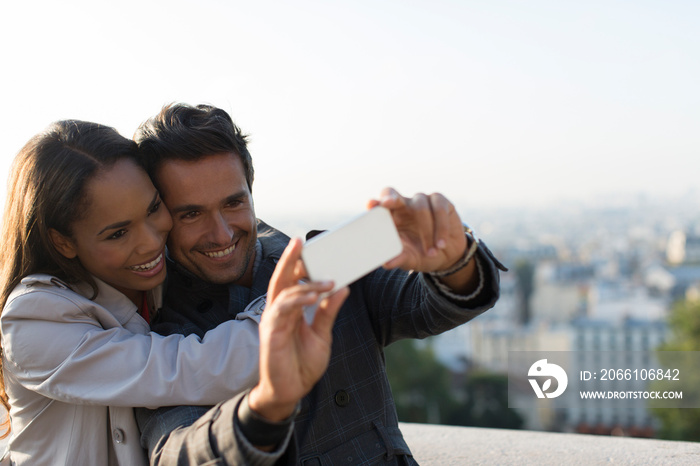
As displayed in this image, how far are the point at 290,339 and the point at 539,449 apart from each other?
2.31 metres

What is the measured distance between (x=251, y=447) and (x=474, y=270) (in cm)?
78

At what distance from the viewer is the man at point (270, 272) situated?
172 centimetres

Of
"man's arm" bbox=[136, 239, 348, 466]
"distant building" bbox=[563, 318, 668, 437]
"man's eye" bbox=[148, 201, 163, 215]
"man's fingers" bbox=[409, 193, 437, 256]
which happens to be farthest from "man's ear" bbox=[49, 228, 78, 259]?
"distant building" bbox=[563, 318, 668, 437]

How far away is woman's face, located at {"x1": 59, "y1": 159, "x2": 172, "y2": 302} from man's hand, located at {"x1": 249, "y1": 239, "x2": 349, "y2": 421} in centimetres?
99

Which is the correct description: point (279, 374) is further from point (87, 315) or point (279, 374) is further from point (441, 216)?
point (87, 315)

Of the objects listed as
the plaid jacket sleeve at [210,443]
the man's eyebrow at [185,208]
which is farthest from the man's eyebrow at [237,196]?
the plaid jacket sleeve at [210,443]

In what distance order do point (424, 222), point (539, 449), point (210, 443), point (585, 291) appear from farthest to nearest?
point (585, 291), point (539, 449), point (424, 222), point (210, 443)

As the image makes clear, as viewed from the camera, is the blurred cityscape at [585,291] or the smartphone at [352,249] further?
the blurred cityscape at [585,291]

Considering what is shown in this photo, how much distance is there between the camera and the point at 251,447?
142 cm

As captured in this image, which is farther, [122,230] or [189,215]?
[189,215]

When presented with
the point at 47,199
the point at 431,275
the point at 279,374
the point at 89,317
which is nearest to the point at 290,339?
the point at 279,374

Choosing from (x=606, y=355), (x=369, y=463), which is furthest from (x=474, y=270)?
(x=606, y=355)

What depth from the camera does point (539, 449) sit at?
325cm

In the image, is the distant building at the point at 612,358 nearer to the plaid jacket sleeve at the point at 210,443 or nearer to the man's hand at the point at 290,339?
the plaid jacket sleeve at the point at 210,443
